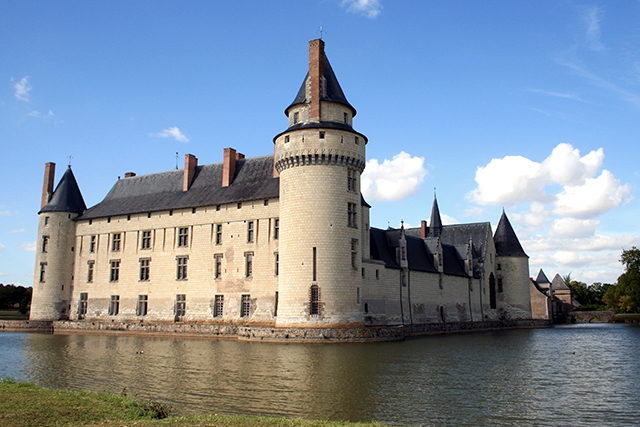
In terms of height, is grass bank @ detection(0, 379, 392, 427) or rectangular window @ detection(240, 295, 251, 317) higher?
rectangular window @ detection(240, 295, 251, 317)

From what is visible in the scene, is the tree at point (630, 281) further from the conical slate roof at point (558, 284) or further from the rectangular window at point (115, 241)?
the rectangular window at point (115, 241)

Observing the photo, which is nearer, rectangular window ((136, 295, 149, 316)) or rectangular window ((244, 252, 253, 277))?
rectangular window ((244, 252, 253, 277))

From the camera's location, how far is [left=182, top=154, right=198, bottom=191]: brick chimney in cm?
4075

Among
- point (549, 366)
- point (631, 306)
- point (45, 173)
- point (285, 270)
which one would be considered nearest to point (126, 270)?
point (45, 173)

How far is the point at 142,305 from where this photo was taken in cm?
3928

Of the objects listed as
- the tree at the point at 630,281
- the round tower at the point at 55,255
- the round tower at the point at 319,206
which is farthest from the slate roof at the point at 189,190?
the tree at the point at 630,281

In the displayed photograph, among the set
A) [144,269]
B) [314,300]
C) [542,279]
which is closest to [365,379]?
[314,300]

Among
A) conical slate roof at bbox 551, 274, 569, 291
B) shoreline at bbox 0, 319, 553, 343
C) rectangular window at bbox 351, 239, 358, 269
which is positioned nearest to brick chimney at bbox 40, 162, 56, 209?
shoreline at bbox 0, 319, 553, 343

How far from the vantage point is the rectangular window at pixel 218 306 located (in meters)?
36.0

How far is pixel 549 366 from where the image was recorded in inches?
787

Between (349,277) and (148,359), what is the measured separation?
12.8 meters

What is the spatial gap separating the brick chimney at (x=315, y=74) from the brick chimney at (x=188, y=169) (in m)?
13.3

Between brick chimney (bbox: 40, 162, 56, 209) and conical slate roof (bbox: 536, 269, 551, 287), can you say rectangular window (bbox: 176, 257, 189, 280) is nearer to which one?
brick chimney (bbox: 40, 162, 56, 209)

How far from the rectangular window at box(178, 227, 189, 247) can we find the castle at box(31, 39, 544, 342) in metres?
0.10
